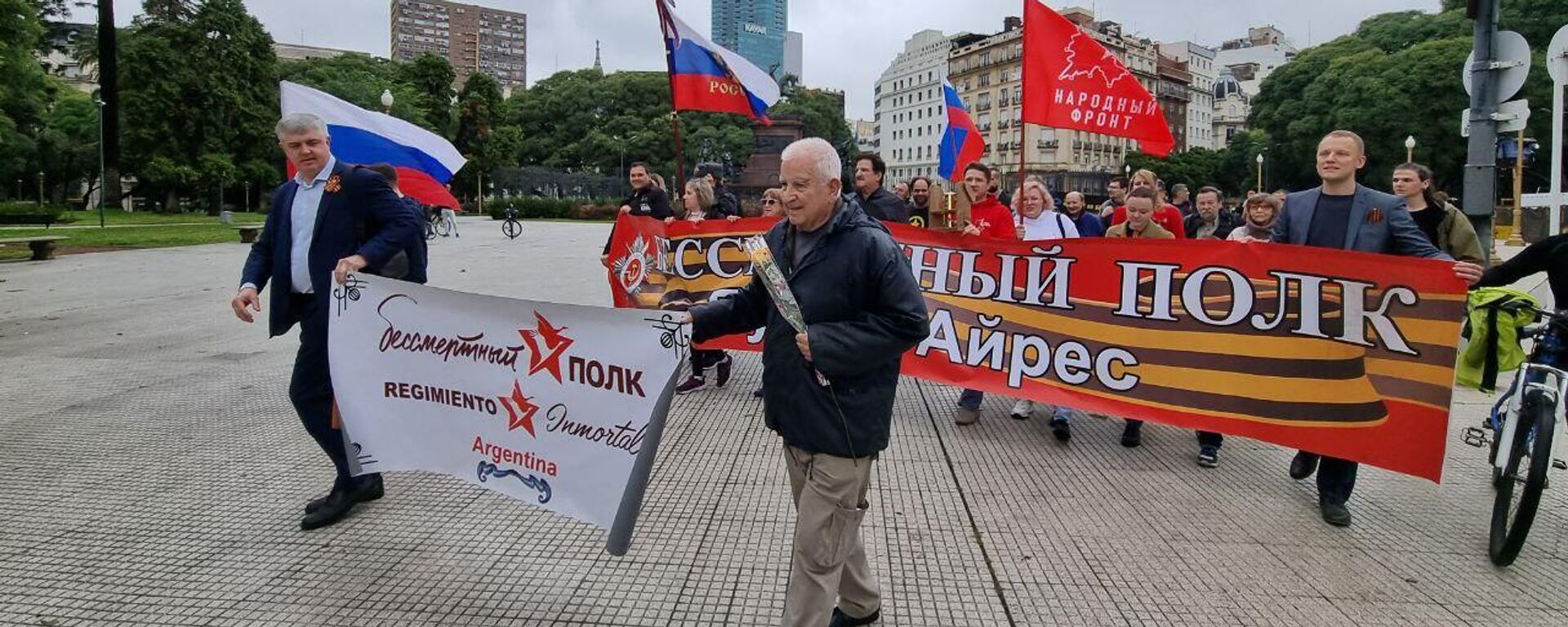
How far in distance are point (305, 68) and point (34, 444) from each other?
6634 cm

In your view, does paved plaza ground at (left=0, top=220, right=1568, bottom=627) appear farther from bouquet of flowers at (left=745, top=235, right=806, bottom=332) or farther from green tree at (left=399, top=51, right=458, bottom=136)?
green tree at (left=399, top=51, right=458, bottom=136)

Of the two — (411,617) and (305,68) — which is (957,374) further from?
(305,68)

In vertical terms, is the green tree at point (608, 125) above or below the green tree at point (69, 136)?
above

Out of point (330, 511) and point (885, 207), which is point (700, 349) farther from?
point (330, 511)

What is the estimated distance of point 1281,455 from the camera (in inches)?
212

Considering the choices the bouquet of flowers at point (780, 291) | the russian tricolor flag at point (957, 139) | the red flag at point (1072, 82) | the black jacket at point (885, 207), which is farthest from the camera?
the russian tricolor flag at point (957, 139)

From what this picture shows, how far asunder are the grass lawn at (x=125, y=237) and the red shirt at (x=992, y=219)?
20.0 metres

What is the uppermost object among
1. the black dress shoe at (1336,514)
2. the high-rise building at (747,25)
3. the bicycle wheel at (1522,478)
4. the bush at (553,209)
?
the high-rise building at (747,25)

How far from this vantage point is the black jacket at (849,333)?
2.63 metres

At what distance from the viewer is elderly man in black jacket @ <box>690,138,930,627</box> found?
2.64 meters

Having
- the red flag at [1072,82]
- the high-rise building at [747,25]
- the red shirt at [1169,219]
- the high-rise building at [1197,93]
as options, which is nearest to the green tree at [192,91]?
the red flag at [1072,82]

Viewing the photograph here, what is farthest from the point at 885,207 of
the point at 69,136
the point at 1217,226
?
the point at 69,136

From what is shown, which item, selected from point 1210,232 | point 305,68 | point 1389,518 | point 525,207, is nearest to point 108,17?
point 525,207

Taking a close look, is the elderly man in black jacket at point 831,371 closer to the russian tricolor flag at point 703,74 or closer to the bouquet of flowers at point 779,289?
the bouquet of flowers at point 779,289
